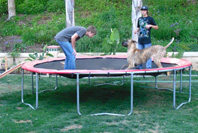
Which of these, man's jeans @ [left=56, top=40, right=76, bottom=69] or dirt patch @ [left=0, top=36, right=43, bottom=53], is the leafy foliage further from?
man's jeans @ [left=56, top=40, right=76, bottom=69]

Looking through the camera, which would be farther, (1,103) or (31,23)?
(31,23)

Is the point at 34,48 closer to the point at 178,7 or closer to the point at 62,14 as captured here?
the point at 62,14

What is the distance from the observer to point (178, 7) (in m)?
10.3

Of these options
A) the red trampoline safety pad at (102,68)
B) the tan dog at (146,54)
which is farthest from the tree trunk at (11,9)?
the tan dog at (146,54)

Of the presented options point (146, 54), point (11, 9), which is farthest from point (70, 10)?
point (146, 54)

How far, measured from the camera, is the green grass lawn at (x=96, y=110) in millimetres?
3605

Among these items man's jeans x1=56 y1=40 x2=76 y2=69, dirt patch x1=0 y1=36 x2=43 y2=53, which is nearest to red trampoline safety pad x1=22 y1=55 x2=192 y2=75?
man's jeans x1=56 y1=40 x2=76 y2=69

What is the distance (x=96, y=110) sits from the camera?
172 inches

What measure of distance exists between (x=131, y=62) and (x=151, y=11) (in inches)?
229

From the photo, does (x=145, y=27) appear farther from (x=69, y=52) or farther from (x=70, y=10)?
(x=70, y=10)

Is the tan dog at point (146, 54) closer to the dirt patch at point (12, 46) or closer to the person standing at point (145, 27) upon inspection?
the person standing at point (145, 27)

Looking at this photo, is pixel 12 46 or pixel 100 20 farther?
pixel 100 20

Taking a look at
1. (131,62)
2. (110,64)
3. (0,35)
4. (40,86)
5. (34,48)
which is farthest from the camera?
(0,35)

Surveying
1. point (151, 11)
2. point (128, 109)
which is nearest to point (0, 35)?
point (151, 11)
